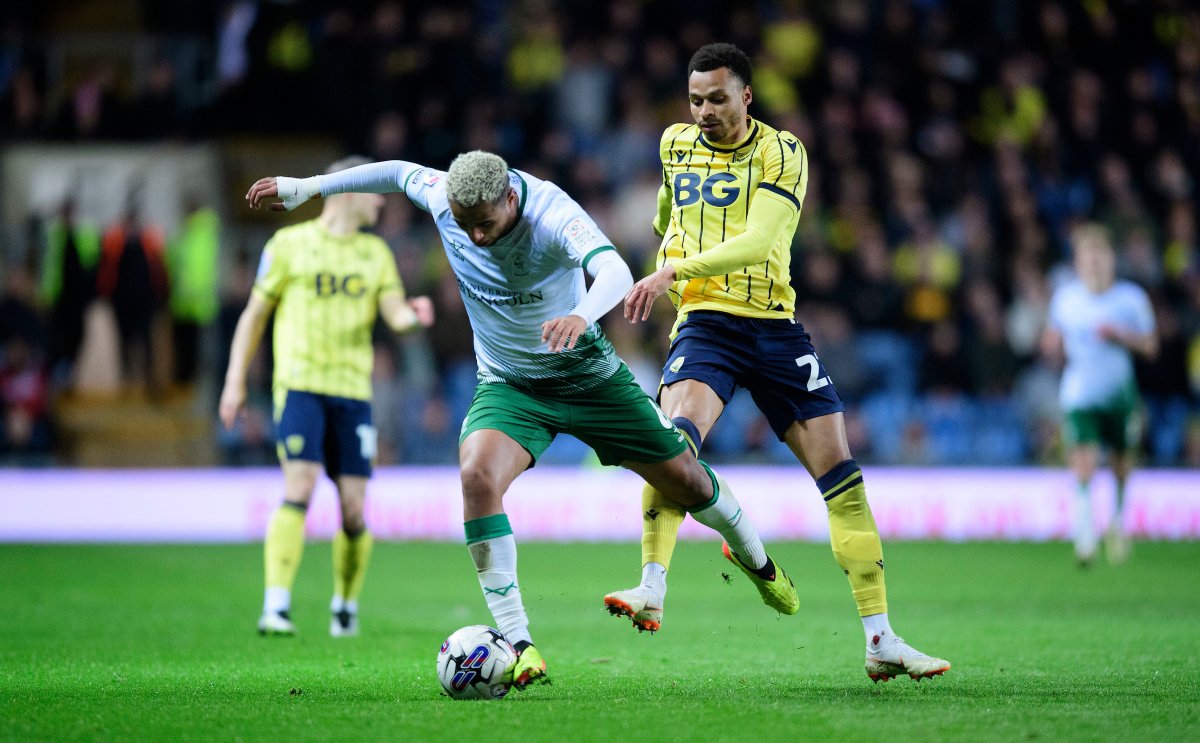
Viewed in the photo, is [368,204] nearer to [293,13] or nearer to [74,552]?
[74,552]

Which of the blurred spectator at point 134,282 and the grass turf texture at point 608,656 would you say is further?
the blurred spectator at point 134,282

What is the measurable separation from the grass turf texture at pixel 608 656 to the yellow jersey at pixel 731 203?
65.9 inches

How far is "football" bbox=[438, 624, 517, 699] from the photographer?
607cm

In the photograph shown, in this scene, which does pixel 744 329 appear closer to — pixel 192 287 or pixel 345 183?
pixel 345 183

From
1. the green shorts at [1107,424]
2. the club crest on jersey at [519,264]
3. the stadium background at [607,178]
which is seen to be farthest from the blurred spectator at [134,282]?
the club crest on jersey at [519,264]

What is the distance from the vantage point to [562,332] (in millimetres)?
5500

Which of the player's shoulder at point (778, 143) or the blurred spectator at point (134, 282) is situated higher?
the blurred spectator at point (134, 282)

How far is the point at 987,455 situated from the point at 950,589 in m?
5.76

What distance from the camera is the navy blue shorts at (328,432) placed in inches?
350

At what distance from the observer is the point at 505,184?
587cm

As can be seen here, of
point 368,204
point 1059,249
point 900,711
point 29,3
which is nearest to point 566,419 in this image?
point 900,711

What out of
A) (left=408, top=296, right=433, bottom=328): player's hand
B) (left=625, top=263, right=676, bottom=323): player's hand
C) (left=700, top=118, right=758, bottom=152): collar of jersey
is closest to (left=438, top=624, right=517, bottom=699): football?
(left=625, top=263, right=676, bottom=323): player's hand

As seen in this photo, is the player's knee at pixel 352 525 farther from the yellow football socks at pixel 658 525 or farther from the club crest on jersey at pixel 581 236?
the club crest on jersey at pixel 581 236

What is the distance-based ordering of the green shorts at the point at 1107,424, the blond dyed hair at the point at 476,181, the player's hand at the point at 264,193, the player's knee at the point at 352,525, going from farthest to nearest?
1. the green shorts at the point at 1107,424
2. the player's knee at the point at 352,525
3. the player's hand at the point at 264,193
4. the blond dyed hair at the point at 476,181
